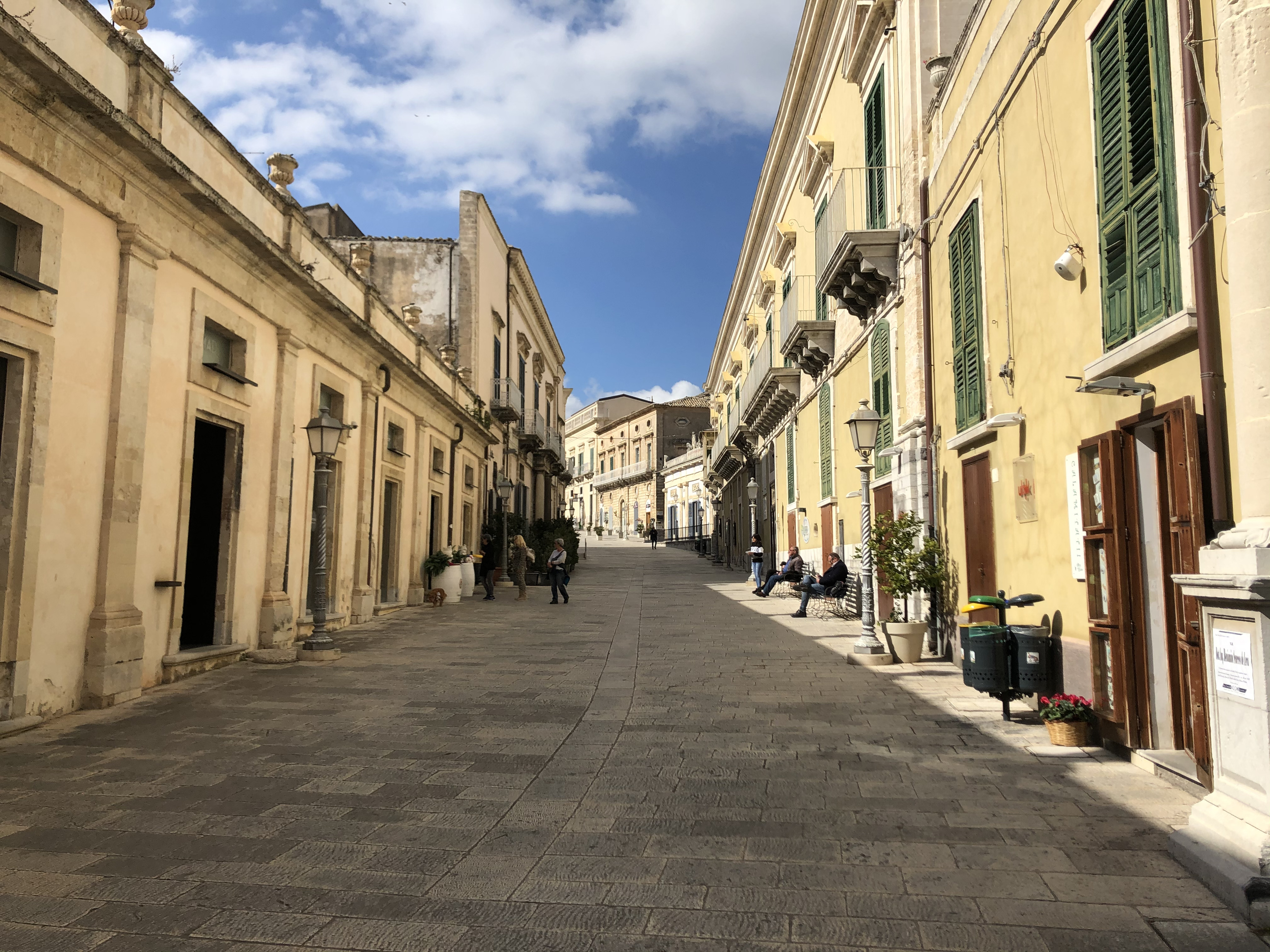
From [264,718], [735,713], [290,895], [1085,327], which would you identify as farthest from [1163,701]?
[264,718]

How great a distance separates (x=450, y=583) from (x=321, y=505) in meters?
8.71

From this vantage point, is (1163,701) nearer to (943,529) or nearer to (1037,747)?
(1037,747)

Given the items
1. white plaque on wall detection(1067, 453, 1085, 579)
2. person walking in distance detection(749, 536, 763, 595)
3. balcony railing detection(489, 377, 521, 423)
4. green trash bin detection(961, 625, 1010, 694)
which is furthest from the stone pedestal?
balcony railing detection(489, 377, 521, 423)

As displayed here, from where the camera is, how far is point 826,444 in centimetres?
1695

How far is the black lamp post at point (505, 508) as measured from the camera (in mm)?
21922

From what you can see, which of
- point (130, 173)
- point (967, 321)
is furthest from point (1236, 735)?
point (130, 173)

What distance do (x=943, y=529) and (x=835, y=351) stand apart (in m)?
6.87

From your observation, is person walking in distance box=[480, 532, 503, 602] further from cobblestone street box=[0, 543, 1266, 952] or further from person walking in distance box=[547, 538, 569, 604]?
cobblestone street box=[0, 543, 1266, 952]

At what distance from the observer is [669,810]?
460cm

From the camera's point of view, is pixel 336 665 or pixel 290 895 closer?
pixel 290 895

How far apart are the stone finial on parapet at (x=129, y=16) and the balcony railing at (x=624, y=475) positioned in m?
58.9

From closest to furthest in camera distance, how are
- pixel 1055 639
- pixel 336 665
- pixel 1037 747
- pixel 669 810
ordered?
1. pixel 669 810
2. pixel 1037 747
3. pixel 1055 639
4. pixel 336 665

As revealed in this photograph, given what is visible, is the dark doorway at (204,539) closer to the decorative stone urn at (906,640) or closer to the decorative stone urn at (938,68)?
the decorative stone urn at (906,640)

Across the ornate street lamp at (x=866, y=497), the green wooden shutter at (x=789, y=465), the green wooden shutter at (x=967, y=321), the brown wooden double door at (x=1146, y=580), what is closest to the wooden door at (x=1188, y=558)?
the brown wooden double door at (x=1146, y=580)
